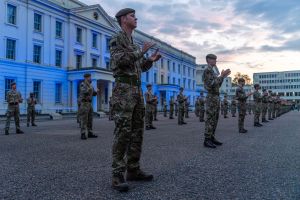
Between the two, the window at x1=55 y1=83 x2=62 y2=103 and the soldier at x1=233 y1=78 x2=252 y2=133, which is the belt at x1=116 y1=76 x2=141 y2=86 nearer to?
the soldier at x1=233 y1=78 x2=252 y2=133

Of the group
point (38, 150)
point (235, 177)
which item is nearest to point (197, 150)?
point (235, 177)

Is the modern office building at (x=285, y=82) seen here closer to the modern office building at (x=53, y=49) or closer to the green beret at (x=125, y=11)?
→ the modern office building at (x=53, y=49)

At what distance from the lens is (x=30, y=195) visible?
3.70m

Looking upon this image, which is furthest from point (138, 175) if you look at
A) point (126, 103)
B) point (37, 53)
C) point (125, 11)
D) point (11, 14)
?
point (37, 53)

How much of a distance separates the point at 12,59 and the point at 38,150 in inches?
980

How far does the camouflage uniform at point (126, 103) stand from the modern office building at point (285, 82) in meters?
145

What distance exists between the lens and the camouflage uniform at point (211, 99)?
27.0ft

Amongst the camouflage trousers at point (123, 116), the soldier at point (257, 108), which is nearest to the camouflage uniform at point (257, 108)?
the soldier at point (257, 108)

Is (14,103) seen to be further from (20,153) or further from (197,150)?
(197,150)

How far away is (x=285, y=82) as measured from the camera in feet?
465

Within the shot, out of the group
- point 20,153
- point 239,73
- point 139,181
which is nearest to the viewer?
point 139,181

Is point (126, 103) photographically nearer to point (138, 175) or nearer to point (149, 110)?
point (138, 175)

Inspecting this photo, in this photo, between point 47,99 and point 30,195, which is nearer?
point 30,195

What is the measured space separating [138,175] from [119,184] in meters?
0.59
